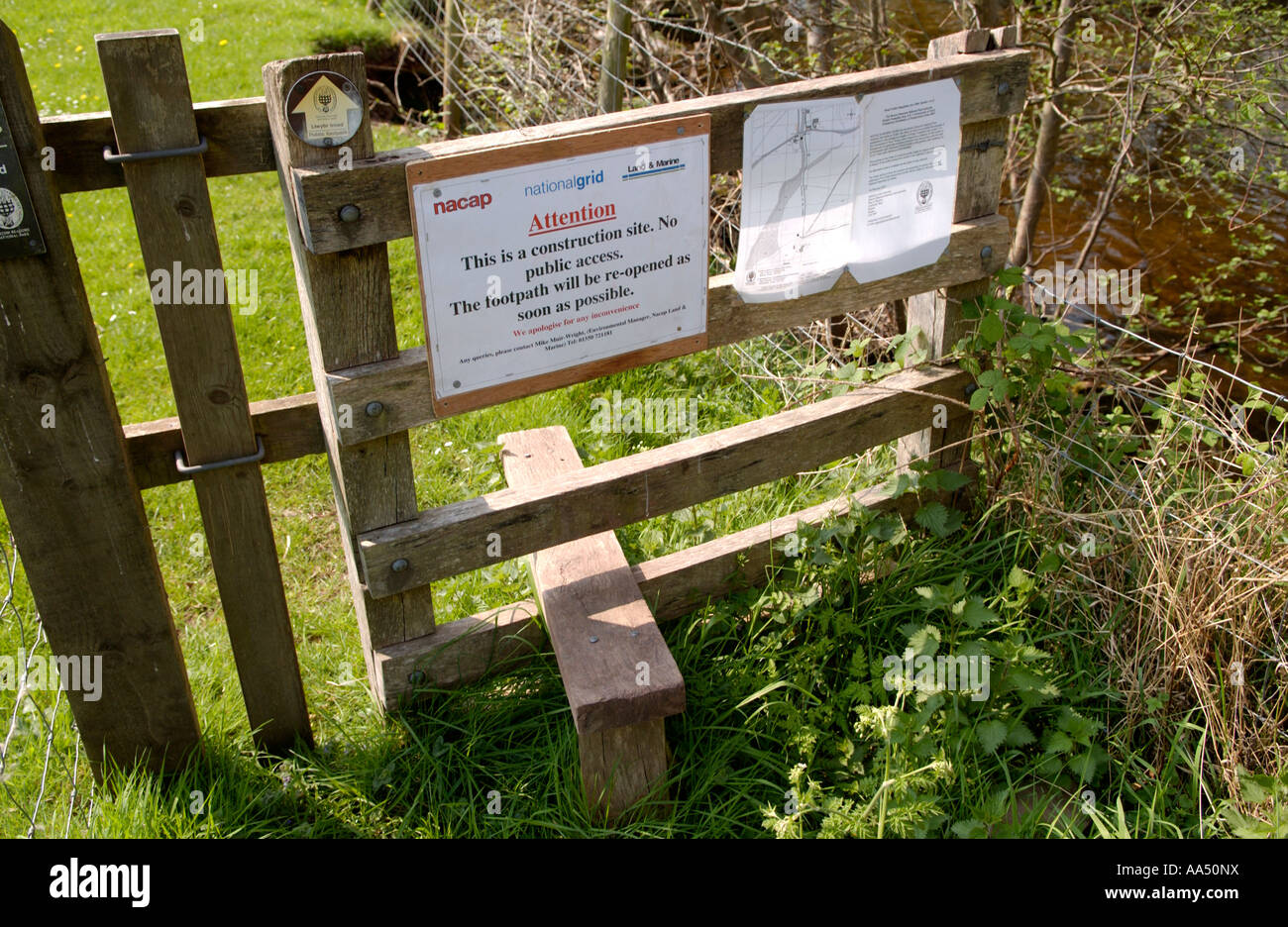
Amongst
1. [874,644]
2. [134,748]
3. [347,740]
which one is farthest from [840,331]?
[134,748]

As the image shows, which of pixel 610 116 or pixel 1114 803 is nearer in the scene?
pixel 610 116

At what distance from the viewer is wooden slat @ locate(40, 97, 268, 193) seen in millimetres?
2225

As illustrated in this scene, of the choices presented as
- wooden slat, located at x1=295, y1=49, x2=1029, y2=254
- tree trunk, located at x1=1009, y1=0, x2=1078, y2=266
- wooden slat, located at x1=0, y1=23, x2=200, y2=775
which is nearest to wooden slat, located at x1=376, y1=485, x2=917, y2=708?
wooden slat, located at x1=0, y1=23, x2=200, y2=775

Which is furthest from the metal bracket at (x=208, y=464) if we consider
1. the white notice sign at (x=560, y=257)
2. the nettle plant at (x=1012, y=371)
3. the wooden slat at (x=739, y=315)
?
the nettle plant at (x=1012, y=371)

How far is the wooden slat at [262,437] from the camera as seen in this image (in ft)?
8.51

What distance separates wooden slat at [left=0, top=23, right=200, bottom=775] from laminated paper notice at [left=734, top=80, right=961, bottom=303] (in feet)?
5.51

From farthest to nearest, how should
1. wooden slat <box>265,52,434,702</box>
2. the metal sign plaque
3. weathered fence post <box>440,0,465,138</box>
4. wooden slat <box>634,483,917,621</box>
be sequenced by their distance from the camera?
weathered fence post <box>440,0,465,138</box> → wooden slat <box>634,483,917,621</box> → wooden slat <box>265,52,434,702</box> → the metal sign plaque

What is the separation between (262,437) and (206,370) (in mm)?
289

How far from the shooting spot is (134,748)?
2836 millimetres

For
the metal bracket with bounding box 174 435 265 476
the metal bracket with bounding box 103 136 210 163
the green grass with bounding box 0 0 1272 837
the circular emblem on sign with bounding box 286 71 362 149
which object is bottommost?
the green grass with bounding box 0 0 1272 837

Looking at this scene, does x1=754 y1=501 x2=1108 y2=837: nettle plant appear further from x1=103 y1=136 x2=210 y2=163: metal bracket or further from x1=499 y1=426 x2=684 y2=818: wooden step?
x1=103 y1=136 x2=210 y2=163: metal bracket

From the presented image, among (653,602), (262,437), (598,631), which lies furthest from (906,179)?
(262,437)
